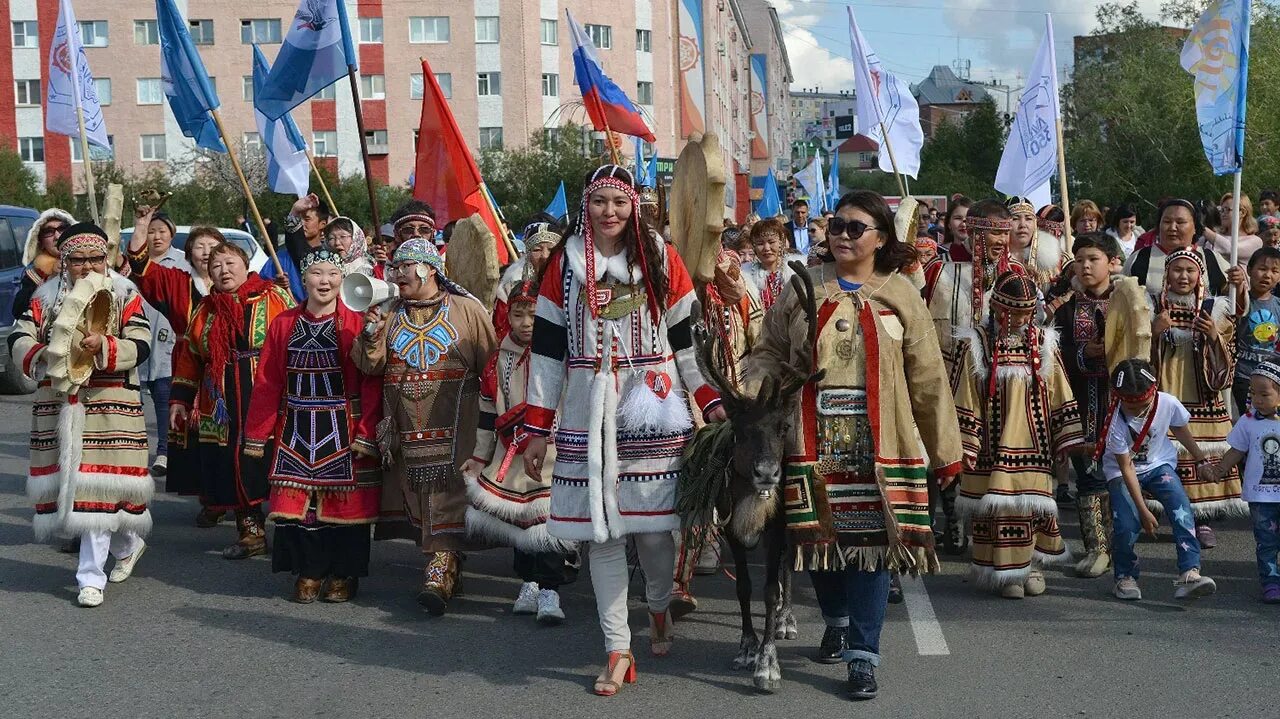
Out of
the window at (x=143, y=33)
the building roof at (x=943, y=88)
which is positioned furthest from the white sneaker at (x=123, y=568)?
the building roof at (x=943, y=88)

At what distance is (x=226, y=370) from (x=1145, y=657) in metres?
5.35

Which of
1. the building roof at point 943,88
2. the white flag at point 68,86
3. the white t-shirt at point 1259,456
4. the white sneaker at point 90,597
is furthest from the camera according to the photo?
the building roof at point 943,88

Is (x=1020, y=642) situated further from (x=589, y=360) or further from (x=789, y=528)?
(x=589, y=360)

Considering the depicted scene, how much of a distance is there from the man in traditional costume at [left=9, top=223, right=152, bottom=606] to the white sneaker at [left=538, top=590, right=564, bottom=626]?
91.4 inches

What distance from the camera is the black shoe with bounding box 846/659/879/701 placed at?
5469 mm

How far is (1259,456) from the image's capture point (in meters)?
7.16

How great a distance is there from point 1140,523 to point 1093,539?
66cm

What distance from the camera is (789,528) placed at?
5.50 metres

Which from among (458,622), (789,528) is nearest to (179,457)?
(458,622)

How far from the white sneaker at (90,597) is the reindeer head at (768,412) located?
146 inches

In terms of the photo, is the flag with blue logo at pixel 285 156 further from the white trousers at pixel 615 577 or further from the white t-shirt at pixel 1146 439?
the white t-shirt at pixel 1146 439

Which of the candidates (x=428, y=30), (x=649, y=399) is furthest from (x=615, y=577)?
(x=428, y=30)

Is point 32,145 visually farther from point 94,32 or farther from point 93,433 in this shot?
point 93,433

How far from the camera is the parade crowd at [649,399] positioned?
5.55 metres
